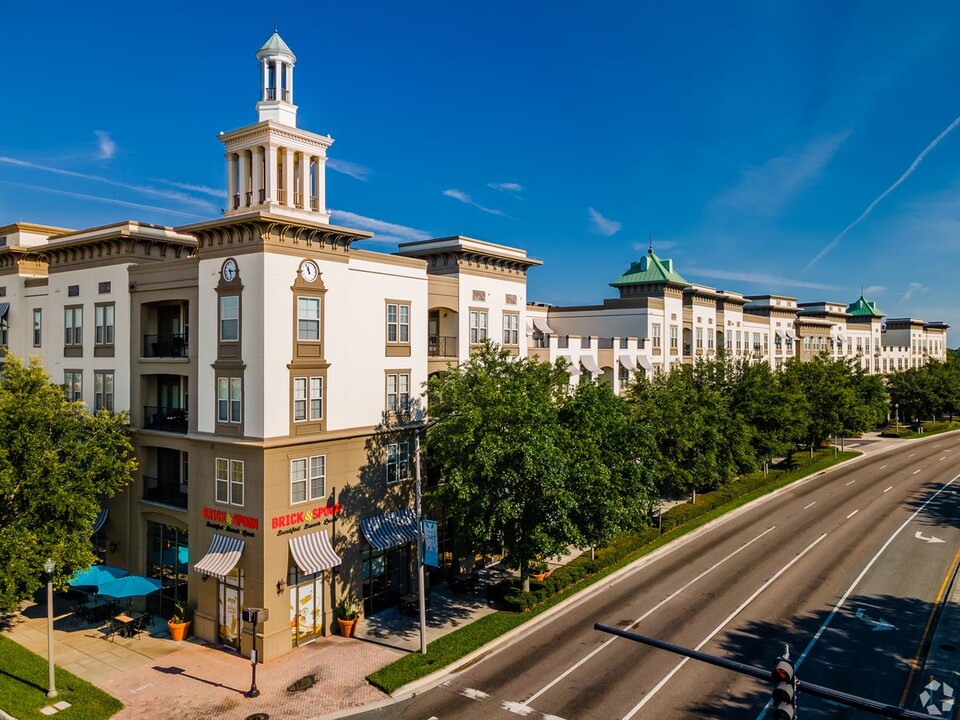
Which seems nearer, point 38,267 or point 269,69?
point 269,69

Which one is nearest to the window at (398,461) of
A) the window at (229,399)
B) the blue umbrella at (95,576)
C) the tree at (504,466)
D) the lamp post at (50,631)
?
the tree at (504,466)

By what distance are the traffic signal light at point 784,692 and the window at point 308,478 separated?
72.6 feet

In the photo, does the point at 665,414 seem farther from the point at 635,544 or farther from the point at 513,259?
the point at 513,259

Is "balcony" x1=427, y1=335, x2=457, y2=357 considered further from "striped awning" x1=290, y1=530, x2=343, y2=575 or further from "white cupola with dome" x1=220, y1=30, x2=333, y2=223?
"striped awning" x1=290, y1=530, x2=343, y2=575

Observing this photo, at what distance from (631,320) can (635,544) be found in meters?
25.2

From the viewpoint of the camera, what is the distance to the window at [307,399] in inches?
1080

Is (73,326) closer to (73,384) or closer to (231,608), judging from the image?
(73,384)

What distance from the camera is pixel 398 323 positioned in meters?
32.2

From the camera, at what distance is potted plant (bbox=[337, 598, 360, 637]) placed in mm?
27766

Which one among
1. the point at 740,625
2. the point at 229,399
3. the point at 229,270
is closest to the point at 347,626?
the point at 229,399

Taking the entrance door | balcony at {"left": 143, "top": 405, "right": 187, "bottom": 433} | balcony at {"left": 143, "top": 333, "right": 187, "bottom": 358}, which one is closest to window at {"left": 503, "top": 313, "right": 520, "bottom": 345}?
balcony at {"left": 143, "top": 333, "right": 187, "bottom": 358}

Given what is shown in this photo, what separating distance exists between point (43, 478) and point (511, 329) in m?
23.7

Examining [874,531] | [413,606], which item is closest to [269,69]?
[413,606]

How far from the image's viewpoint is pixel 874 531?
40.2 m
